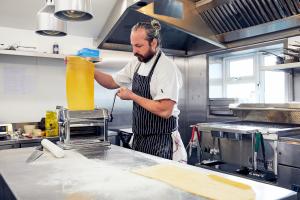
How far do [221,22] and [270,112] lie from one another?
3.98 ft

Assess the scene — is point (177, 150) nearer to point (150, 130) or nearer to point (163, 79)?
point (150, 130)

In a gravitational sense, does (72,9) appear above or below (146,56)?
above

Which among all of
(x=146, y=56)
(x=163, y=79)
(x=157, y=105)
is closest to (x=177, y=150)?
(x=157, y=105)

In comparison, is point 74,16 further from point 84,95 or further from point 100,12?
point 100,12

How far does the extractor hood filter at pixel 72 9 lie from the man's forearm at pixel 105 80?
1.69 feet

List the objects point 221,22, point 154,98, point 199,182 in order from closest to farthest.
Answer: point 199,182, point 154,98, point 221,22

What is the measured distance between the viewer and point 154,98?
1.86 meters

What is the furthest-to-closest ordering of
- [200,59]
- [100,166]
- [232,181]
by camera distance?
1. [200,59]
2. [100,166]
3. [232,181]

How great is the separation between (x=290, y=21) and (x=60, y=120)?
238 centimetres

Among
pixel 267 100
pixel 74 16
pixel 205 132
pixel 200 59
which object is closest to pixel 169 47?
pixel 200 59

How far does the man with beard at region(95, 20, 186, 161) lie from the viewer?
5.85ft

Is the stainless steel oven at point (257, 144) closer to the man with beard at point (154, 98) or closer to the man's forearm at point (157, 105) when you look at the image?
the man with beard at point (154, 98)

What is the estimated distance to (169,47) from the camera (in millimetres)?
4285

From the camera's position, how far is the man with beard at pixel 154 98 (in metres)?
1.78
